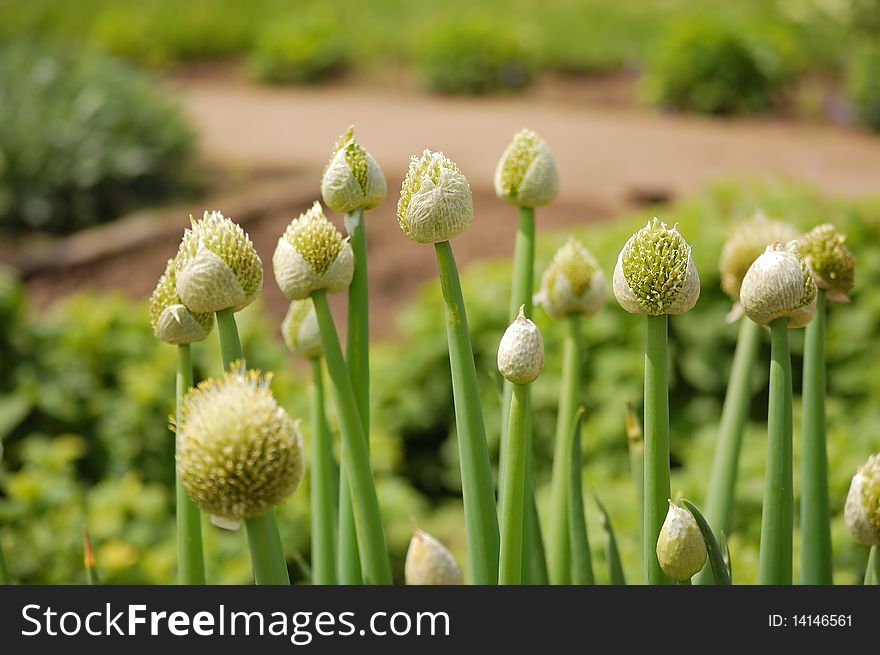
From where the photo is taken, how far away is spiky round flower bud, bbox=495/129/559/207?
3.06 ft

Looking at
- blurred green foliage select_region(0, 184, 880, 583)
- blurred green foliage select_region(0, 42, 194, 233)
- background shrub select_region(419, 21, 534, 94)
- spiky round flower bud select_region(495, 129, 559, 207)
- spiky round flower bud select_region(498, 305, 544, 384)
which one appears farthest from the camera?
background shrub select_region(419, 21, 534, 94)

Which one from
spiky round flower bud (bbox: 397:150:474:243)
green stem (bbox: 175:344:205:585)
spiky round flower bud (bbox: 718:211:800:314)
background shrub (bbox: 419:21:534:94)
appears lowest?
green stem (bbox: 175:344:205:585)

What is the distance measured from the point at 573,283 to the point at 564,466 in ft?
0.57

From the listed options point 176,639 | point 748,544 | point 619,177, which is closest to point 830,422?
point 748,544

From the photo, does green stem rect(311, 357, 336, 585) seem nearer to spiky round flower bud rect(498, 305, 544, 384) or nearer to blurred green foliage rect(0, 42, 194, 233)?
spiky round flower bud rect(498, 305, 544, 384)

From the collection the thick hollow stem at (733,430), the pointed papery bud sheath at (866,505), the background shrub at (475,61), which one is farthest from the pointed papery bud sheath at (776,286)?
the background shrub at (475,61)

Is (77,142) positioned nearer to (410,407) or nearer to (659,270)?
(410,407)

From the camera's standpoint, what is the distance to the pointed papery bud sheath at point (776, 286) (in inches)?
28.2

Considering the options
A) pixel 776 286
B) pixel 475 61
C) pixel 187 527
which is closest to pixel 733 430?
pixel 776 286

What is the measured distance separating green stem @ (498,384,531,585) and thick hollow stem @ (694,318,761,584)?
0.29m

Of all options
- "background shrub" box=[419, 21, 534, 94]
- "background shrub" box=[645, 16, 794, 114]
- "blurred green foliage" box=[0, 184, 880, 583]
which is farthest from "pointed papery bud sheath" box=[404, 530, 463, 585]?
"background shrub" box=[419, 21, 534, 94]

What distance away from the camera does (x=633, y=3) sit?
11312 mm

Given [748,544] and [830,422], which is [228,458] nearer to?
[748,544]

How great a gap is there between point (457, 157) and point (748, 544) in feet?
17.1
